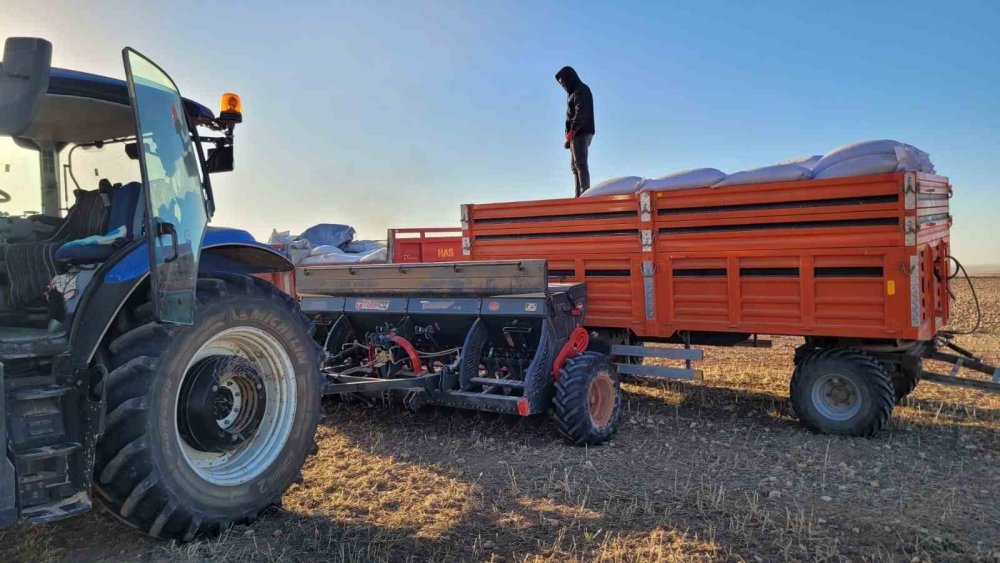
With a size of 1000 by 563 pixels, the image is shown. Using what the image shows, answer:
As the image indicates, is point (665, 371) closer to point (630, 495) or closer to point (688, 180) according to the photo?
point (688, 180)

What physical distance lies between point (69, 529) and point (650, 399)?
5.12 meters

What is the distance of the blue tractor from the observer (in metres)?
2.89

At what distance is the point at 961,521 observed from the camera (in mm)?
3764

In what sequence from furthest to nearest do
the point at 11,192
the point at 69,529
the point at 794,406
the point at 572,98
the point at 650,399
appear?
the point at 572,98, the point at 650,399, the point at 794,406, the point at 11,192, the point at 69,529

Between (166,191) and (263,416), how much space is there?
1283 mm

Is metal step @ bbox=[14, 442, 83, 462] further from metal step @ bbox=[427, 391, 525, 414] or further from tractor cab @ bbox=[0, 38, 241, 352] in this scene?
metal step @ bbox=[427, 391, 525, 414]

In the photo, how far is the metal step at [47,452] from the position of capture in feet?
9.03

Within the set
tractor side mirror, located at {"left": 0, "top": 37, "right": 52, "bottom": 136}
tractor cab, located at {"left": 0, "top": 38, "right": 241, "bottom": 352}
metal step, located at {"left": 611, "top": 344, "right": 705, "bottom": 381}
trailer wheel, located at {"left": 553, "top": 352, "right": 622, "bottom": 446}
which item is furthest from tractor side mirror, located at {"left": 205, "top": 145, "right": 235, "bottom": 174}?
metal step, located at {"left": 611, "top": 344, "right": 705, "bottom": 381}

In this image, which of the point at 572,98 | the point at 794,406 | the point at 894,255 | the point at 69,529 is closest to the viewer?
the point at 69,529

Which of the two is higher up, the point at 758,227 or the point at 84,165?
the point at 84,165

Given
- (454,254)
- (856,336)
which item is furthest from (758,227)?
(454,254)

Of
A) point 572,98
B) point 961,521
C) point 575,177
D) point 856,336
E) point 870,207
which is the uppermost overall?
point 572,98

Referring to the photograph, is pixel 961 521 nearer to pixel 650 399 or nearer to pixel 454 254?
pixel 650 399

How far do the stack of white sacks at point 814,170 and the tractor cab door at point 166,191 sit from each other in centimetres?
421
